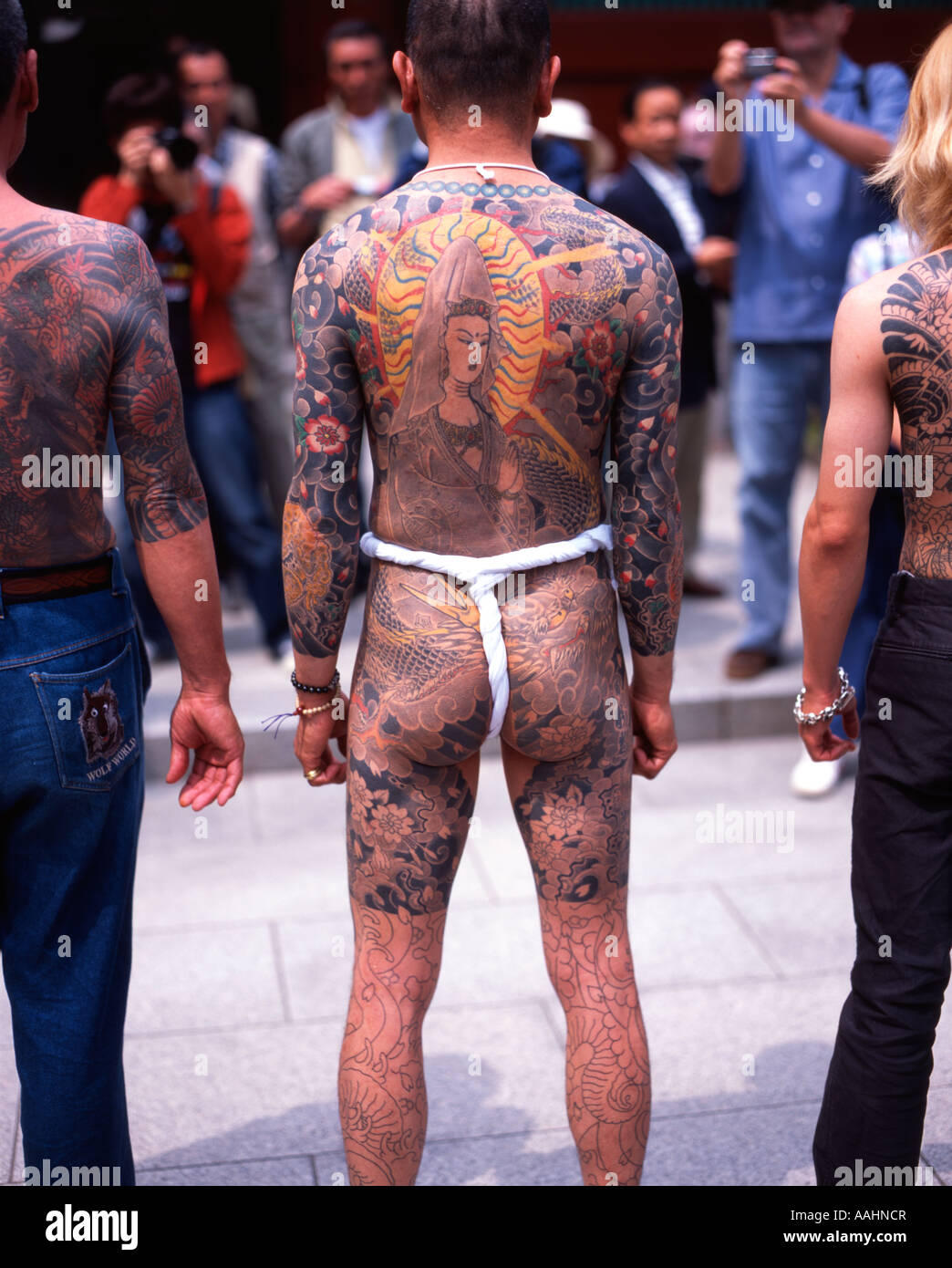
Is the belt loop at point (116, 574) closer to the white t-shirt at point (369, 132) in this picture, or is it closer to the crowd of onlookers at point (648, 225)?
the crowd of onlookers at point (648, 225)

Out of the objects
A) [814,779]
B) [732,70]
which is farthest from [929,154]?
[814,779]

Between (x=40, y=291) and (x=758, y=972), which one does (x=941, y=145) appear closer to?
(x=40, y=291)

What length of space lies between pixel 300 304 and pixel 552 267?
381mm

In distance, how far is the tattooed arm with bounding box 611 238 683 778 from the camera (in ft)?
7.06

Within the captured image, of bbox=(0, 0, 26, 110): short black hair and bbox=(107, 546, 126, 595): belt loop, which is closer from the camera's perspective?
bbox=(0, 0, 26, 110): short black hair

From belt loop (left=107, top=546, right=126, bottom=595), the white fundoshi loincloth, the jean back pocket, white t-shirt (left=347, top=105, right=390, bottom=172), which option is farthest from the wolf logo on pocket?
white t-shirt (left=347, top=105, right=390, bottom=172)

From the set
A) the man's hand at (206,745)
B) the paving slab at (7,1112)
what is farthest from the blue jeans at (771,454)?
the man's hand at (206,745)

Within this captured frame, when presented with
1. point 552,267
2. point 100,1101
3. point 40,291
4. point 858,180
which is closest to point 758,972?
point 100,1101

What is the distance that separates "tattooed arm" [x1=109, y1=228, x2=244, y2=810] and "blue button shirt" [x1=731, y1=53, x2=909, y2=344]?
318 centimetres

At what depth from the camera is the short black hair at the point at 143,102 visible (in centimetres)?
481

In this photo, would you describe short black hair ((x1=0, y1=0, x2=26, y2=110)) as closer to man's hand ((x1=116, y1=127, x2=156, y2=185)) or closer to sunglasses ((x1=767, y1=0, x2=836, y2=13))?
man's hand ((x1=116, y1=127, x2=156, y2=185))

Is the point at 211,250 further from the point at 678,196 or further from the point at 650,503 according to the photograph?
the point at 650,503

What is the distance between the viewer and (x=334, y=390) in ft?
7.09
